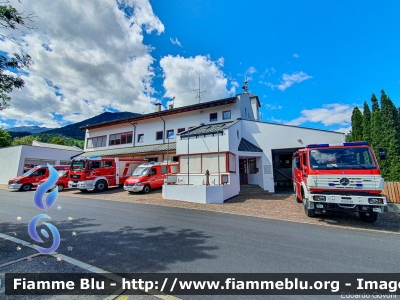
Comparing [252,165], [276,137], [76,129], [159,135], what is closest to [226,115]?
[276,137]

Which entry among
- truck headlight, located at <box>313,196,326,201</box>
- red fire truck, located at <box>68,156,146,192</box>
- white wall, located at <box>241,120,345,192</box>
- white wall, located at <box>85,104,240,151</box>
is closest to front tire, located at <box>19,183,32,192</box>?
red fire truck, located at <box>68,156,146,192</box>

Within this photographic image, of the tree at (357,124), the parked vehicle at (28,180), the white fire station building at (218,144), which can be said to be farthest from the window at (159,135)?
the tree at (357,124)

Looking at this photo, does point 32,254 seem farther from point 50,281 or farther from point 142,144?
point 142,144

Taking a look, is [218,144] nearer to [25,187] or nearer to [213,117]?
[213,117]

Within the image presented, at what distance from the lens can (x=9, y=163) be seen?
23.9 metres

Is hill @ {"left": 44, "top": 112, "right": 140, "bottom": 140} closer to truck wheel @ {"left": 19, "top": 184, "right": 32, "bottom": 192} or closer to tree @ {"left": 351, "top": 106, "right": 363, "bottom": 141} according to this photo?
truck wheel @ {"left": 19, "top": 184, "right": 32, "bottom": 192}

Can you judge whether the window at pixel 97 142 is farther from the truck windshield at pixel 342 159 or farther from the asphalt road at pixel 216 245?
the truck windshield at pixel 342 159

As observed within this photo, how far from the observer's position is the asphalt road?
12.1ft

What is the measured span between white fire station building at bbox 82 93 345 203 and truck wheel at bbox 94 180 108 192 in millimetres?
4810

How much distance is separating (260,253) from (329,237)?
113 inches

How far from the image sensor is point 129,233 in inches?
220

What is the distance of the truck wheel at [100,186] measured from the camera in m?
16.4

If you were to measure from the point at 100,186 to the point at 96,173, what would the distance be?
1253 millimetres

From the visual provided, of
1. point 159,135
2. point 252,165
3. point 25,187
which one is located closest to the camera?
point 252,165
